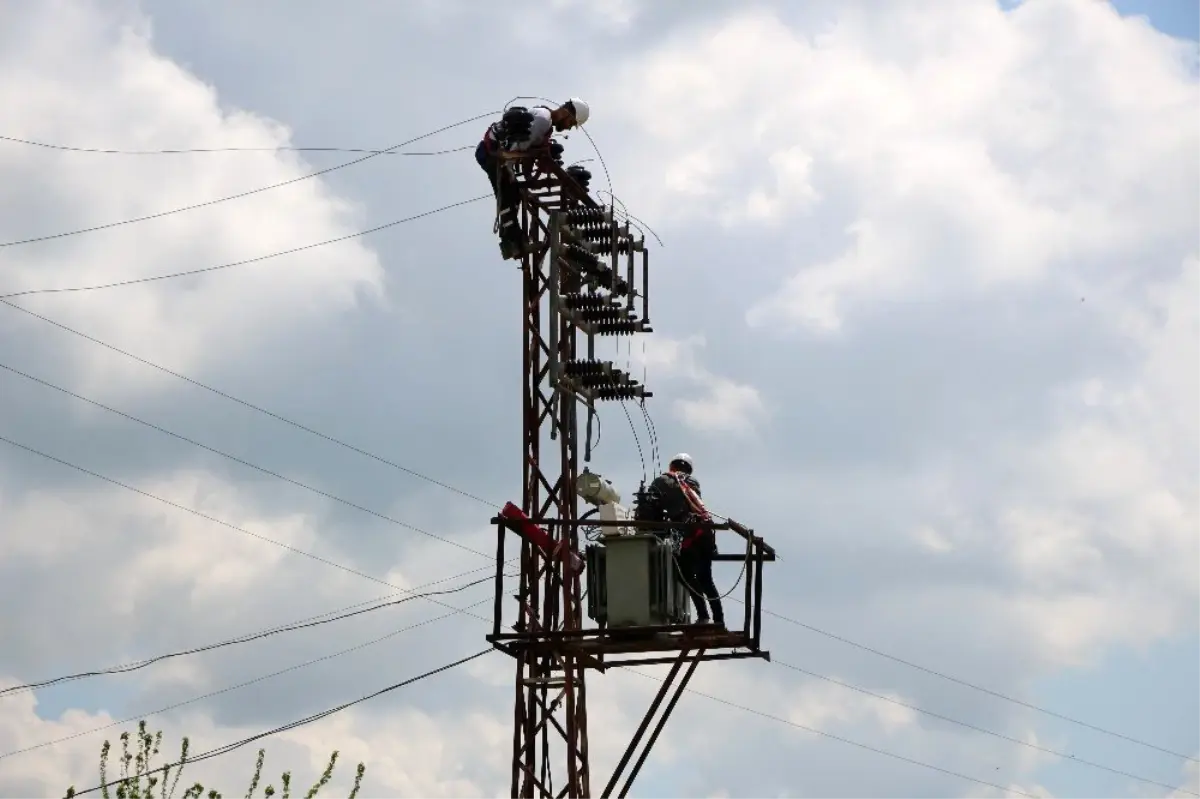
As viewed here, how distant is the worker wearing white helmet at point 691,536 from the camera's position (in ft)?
94.4

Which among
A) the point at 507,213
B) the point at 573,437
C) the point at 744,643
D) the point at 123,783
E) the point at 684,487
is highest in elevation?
the point at 507,213

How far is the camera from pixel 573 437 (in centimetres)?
3341

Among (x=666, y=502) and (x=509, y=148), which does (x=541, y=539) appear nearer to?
(x=666, y=502)

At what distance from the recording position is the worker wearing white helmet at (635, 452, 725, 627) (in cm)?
2878

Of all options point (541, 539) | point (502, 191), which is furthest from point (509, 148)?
point (541, 539)

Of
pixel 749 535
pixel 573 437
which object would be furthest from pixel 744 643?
pixel 573 437

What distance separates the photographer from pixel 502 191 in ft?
111

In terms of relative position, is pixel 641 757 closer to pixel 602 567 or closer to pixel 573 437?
pixel 602 567

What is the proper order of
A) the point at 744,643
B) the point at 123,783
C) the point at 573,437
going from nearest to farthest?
the point at 123,783
the point at 744,643
the point at 573,437

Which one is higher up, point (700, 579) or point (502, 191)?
point (502, 191)

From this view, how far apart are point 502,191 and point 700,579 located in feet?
23.9

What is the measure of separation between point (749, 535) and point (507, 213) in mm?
7266

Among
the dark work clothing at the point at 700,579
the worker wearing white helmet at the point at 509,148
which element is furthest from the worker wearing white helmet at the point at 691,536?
the worker wearing white helmet at the point at 509,148

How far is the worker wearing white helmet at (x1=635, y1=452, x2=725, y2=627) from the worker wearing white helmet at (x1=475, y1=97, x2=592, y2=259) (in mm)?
5764
